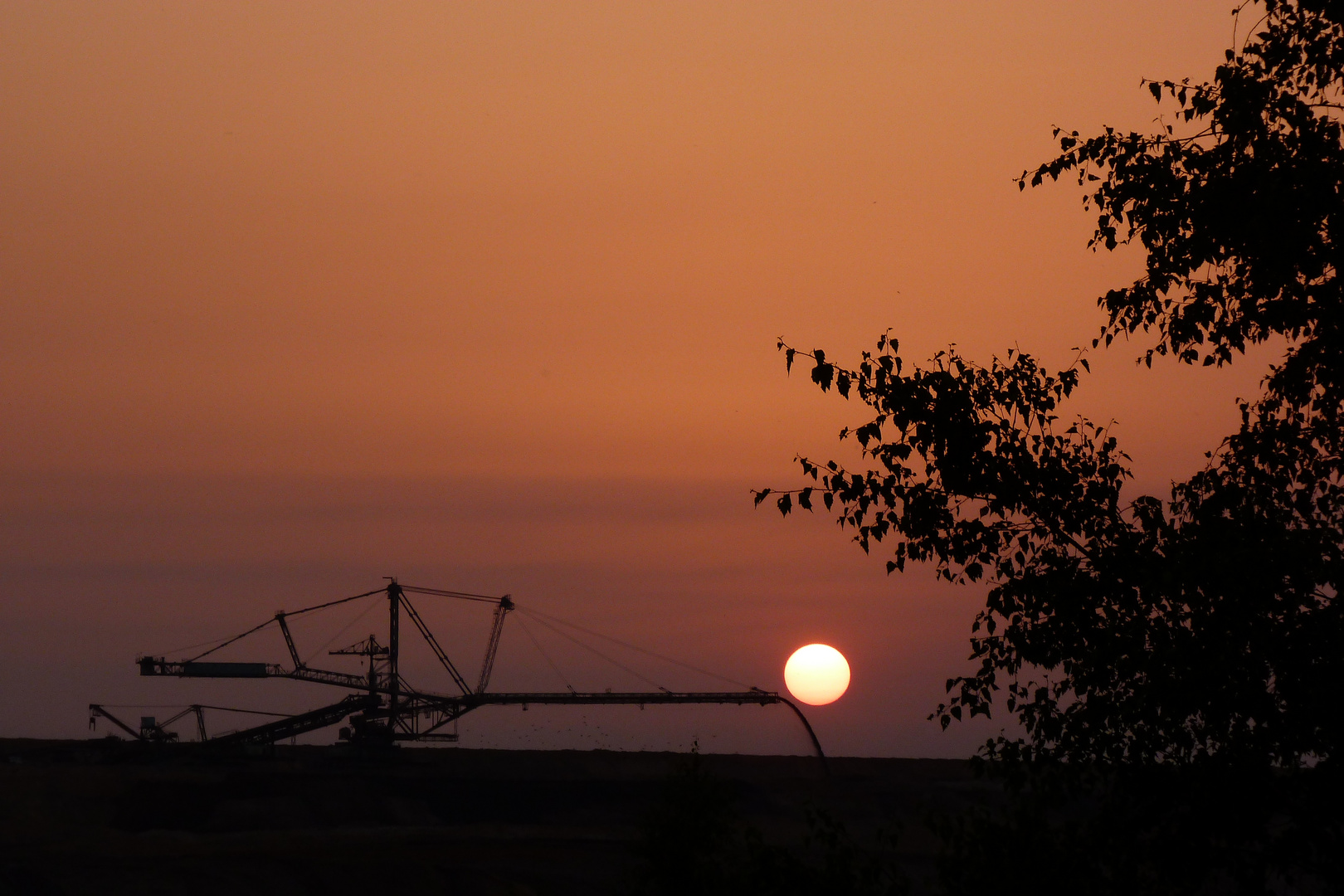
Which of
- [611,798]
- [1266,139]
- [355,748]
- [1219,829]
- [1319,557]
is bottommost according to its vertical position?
[1219,829]

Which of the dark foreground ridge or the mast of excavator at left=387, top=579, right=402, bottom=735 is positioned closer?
the dark foreground ridge

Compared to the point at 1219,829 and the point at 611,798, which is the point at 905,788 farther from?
the point at 1219,829

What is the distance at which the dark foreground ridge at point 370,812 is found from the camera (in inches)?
2955

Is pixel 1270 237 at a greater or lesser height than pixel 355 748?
lesser

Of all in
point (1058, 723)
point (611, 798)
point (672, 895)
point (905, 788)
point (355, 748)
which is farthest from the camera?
point (355, 748)

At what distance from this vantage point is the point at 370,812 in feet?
339

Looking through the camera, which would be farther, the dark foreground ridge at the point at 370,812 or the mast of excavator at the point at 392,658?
the mast of excavator at the point at 392,658

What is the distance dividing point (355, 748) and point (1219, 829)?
12185 centimetres

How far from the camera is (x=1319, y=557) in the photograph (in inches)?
517

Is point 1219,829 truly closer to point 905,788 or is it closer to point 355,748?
point 905,788

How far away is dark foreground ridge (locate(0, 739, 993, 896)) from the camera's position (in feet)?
246

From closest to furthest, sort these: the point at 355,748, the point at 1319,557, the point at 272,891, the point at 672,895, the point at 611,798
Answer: the point at 1319,557 < the point at 672,895 < the point at 272,891 < the point at 611,798 < the point at 355,748

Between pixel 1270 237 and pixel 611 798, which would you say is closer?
pixel 1270 237

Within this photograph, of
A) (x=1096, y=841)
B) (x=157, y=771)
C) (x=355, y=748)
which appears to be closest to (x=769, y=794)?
(x=355, y=748)
